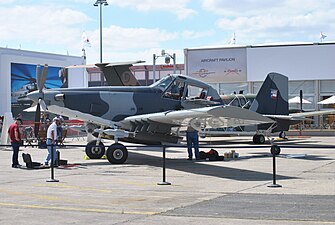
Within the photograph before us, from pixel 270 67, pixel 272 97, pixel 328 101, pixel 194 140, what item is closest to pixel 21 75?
pixel 270 67

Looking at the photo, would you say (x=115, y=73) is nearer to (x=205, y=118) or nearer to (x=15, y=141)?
(x=15, y=141)

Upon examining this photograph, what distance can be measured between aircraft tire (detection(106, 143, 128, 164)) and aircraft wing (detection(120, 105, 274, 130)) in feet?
3.24

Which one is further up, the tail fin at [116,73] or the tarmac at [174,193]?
the tail fin at [116,73]

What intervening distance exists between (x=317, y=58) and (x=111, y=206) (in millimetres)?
35253

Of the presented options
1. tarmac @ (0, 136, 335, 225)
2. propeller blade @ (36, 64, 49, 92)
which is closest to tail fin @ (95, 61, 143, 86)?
propeller blade @ (36, 64, 49, 92)

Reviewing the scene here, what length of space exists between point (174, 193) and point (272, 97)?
13.6 metres

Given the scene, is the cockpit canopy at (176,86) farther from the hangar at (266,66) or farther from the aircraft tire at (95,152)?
the hangar at (266,66)

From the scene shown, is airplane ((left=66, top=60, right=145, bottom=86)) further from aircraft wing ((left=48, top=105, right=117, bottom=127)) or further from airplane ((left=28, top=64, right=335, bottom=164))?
aircraft wing ((left=48, top=105, right=117, bottom=127))

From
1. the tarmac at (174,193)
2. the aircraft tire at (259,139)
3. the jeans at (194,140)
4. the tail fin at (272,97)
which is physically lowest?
the tarmac at (174,193)

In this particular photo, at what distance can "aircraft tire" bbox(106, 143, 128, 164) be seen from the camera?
1833 centimetres

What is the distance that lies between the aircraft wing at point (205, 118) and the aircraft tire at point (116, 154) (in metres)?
0.99

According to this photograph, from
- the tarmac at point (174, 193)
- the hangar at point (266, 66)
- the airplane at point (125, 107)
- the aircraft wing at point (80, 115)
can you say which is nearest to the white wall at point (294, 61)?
the hangar at point (266, 66)

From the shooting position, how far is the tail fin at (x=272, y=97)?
2442 centimetres

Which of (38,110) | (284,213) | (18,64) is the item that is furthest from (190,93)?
(18,64)
